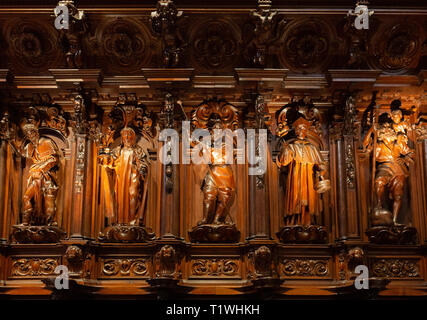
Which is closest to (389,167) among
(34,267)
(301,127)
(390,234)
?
(390,234)

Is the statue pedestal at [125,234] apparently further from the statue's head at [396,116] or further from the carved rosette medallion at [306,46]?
the statue's head at [396,116]

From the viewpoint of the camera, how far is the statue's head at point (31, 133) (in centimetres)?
1145

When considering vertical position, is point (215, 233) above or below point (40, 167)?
below

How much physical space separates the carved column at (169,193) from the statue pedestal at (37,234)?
5.65ft

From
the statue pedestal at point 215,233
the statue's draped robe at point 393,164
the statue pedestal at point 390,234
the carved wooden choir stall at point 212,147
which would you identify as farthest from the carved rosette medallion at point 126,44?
the statue pedestal at point 390,234

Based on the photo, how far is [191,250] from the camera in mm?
10922

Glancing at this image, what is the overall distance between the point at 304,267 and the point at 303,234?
1.74 feet

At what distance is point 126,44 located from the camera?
11.5 m

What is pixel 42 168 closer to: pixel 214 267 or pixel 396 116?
pixel 214 267

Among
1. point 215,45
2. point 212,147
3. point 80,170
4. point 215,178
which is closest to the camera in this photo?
point 80,170

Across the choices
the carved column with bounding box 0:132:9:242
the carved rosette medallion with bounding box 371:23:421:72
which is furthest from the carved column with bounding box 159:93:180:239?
the carved rosette medallion with bounding box 371:23:421:72

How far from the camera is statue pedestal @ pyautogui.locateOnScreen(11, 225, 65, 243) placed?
1093 centimetres

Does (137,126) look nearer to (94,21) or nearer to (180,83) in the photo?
(180,83)
